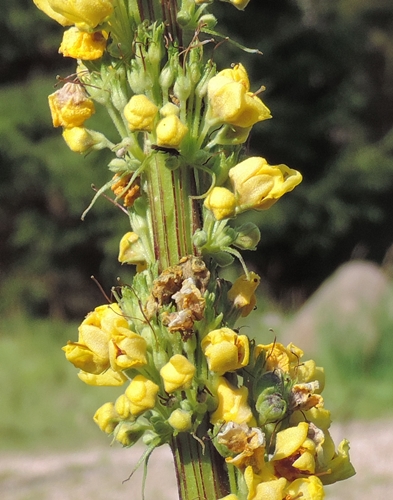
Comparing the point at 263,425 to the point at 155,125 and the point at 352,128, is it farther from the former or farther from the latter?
the point at 352,128

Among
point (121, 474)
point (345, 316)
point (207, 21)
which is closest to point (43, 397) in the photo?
point (121, 474)

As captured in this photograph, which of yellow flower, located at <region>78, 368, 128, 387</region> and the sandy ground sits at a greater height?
the sandy ground

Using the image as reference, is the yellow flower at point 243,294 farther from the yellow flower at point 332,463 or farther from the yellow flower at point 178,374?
the yellow flower at point 332,463

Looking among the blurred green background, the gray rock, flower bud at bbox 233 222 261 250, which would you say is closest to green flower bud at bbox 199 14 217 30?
flower bud at bbox 233 222 261 250

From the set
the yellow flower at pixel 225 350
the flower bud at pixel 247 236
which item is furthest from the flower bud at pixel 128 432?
the flower bud at pixel 247 236

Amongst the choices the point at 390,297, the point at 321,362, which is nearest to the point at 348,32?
the point at 390,297

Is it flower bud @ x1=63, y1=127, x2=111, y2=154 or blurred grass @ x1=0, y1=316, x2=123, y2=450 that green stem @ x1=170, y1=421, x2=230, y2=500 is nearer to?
flower bud @ x1=63, y1=127, x2=111, y2=154
